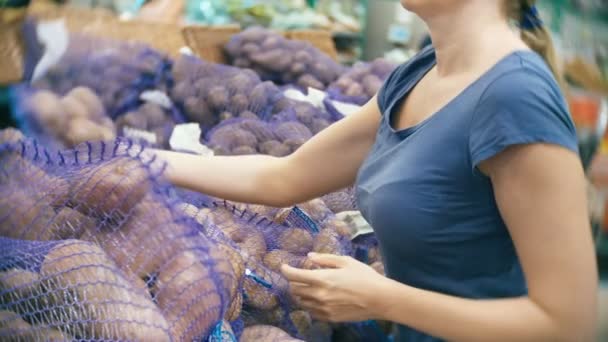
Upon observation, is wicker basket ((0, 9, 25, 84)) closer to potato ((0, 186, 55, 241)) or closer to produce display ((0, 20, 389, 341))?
produce display ((0, 20, 389, 341))

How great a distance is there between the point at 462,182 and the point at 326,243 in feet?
1.33

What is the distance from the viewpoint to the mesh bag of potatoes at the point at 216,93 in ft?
8.01

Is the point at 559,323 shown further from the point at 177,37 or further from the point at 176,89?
the point at 177,37

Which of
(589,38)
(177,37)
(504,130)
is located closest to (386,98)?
(504,130)

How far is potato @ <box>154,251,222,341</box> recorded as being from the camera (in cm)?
85

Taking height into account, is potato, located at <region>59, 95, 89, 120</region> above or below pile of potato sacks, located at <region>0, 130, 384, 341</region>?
below

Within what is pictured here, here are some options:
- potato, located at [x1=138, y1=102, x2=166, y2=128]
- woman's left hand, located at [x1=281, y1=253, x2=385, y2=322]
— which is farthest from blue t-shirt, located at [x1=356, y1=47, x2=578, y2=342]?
potato, located at [x1=138, y1=102, x2=166, y2=128]

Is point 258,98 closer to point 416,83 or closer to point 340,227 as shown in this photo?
point 340,227

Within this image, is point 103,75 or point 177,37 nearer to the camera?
point 103,75

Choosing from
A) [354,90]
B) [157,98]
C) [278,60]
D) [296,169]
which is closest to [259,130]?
[157,98]

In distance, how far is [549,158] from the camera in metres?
0.86

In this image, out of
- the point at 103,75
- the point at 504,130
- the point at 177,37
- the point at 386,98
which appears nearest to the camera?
the point at 504,130

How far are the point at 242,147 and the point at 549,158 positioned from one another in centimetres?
127

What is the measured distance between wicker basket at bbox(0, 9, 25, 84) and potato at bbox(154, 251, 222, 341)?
1.79m
